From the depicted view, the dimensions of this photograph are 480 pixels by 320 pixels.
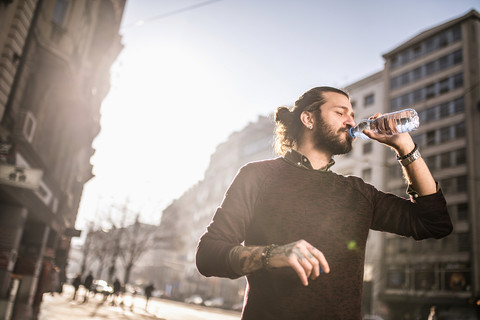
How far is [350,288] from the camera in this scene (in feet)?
6.15

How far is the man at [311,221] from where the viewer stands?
1765 mm

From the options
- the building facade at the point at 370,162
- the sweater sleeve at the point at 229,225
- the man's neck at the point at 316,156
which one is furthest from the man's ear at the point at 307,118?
the building facade at the point at 370,162

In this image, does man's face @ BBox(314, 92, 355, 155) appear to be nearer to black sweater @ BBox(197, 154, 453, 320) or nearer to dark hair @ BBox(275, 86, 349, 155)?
dark hair @ BBox(275, 86, 349, 155)

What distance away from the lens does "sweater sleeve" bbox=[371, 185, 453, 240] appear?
2.11m

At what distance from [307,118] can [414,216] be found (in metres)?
0.78

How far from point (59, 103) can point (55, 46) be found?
10.4 ft

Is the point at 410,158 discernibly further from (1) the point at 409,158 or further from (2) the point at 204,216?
(2) the point at 204,216

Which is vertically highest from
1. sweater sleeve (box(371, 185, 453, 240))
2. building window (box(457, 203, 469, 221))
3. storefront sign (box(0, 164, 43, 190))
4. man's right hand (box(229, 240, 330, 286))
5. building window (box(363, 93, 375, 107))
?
building window (box(363, 93, 375, 107))

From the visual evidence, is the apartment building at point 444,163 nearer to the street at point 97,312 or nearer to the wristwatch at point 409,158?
the street at point 97,312

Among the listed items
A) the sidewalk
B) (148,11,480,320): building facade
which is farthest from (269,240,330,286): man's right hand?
(148,11,480,320): building facade

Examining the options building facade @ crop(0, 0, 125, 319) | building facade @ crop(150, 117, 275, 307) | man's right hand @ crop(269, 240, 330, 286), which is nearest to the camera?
man's right hand @ crop(269, 240, 330, 286)

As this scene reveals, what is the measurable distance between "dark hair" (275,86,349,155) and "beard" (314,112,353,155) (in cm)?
13

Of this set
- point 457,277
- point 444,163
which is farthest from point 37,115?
point 444,163

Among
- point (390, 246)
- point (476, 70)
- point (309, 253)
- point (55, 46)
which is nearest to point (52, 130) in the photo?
point (55, 46)
